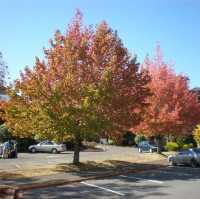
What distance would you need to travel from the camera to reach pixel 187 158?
29.3m

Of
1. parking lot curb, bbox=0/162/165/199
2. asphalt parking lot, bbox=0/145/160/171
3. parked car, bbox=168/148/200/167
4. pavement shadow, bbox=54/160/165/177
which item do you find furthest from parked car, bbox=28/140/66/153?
parking lot curb, bbox=0/162/165/199

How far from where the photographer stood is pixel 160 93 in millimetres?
35188

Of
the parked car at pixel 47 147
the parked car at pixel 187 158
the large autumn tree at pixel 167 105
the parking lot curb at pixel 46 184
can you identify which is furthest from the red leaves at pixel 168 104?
the parked car at pixel 47 147

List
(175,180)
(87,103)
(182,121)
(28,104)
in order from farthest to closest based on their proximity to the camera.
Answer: (182,121) < (28,104) < (87,103) < (175,180)

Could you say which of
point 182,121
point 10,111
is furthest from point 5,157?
point 182,121

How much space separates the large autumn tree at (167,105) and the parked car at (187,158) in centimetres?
439

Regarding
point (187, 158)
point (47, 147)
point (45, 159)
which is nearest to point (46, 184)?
point (187, 158)

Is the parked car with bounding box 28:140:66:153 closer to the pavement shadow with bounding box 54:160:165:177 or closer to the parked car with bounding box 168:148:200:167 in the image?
the pavement shadow with bounding box 54:160:165:177

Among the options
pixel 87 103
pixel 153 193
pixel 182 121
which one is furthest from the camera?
pixel 182 121

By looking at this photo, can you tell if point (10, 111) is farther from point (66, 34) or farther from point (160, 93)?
point (160, 93)

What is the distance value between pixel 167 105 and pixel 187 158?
20.1ft

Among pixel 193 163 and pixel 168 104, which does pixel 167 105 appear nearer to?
pixel 168 104

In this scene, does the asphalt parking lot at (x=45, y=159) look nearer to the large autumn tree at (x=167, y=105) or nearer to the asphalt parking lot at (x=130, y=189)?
the large autumn tree at (x=167, y=105)

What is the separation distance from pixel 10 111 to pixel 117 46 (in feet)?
23.8
